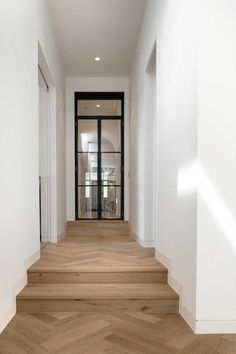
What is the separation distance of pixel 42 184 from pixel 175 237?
8.71 feet

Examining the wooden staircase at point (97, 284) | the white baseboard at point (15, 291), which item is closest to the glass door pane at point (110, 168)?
the wooden staircase at point (97, 284)

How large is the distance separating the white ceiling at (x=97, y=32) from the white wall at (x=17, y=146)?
817mm

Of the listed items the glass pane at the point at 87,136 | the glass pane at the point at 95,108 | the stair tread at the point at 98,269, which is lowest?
the stair tread at the point at 98,269

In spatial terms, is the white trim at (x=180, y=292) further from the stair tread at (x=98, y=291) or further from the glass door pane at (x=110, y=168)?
the glass door pane at (x=110, y=168)

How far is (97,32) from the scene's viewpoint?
5.14 m

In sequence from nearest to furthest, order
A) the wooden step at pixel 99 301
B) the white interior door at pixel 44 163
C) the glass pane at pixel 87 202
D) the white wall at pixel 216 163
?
the white wall at pixel 216 163 → the wooden step at pixel 99 301 → the white interior door at pixel 44 163 → the glass pane at pixel 87 202

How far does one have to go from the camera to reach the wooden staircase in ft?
9.34

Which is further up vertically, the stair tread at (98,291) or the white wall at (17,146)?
the white wall at (17,146)

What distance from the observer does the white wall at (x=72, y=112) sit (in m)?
6.98

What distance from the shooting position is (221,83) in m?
2.32

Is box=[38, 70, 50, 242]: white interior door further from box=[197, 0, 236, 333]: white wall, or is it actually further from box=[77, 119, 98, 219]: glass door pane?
box=[197, 0, 236, 333]: white wall

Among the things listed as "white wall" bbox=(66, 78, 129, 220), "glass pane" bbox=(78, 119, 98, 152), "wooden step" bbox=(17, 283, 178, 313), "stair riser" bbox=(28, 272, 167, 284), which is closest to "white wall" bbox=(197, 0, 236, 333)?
"wooden step" bbox=(17, 283, 178, 313)

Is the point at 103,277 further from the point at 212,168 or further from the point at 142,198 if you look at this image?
the point at 142,198

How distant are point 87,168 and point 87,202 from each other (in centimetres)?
72
